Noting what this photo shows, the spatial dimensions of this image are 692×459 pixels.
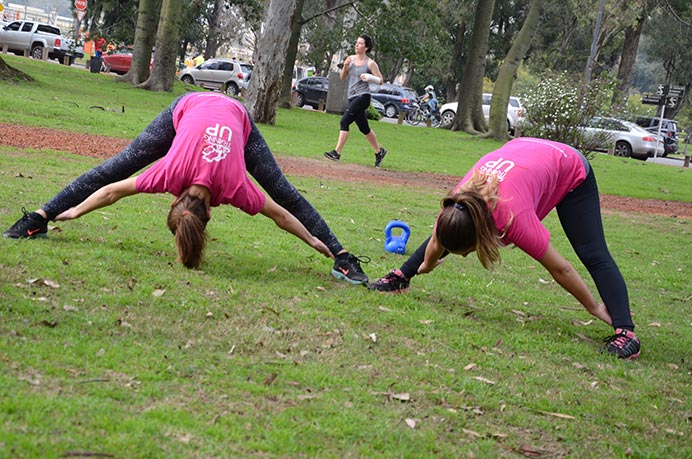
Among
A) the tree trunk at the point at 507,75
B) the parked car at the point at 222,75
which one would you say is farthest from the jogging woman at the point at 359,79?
the parked car at the point at 222,75

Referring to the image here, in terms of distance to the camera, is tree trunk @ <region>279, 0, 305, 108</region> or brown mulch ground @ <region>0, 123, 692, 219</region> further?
tree trunk @ <region>279, 0, 305, 108</region>

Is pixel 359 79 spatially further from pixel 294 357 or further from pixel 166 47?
pixel 166 47

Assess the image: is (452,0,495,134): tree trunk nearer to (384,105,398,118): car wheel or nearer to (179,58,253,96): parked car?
(384,105,398,118): car wheel

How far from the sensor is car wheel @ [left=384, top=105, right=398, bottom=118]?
44.8 metres

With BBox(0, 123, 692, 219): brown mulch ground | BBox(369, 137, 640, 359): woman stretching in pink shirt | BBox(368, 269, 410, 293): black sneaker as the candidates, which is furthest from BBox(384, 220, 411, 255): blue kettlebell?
BBox(0, 123, 692, 219): brown mulch ground

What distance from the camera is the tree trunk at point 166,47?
28.3 m

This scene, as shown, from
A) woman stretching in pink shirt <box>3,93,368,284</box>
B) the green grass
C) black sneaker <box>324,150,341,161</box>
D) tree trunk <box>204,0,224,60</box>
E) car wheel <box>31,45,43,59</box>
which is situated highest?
tree trunk <box>204,0,224,60</box>

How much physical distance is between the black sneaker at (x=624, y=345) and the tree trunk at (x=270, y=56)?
A: 16571 mm

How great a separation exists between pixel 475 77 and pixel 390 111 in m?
11.3

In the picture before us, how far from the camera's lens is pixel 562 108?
74.8 ft

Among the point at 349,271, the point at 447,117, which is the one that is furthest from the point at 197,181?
the point at 447,117

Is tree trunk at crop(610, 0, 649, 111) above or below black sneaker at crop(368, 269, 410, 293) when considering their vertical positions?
above

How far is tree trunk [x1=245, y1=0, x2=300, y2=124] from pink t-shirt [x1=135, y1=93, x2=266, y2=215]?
1555 centimetres

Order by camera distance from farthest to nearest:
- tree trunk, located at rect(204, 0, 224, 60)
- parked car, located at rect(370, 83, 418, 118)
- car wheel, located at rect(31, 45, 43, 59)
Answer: tree trunk, located at rect(204, 0, 224, 60), car wheel, located at rect(31, 45, 43, 59), parked car, located at rect(370, 83, 418, 118)
